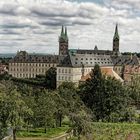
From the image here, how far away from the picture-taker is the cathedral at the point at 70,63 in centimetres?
11244

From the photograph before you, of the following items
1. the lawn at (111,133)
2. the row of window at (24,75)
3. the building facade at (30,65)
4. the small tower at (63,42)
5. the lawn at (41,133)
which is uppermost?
the small tower at (63,42)

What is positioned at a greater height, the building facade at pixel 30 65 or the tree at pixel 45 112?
the building facade at pixel 30 65

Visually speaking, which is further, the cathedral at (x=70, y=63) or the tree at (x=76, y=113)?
the cathedral at (x=70, y=63)

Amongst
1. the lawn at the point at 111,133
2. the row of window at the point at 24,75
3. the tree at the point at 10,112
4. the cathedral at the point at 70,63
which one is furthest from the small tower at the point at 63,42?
the tree at the point at 10,112

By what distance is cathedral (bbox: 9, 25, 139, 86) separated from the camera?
112 m

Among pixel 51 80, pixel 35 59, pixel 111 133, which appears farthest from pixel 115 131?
pixel 35 59

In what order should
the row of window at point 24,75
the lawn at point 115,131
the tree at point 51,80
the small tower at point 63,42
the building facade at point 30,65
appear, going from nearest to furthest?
the lawn at point 115,131 < the tree at point 51,80 < the building facade at point 30,65 < the row of window at point 24,75 < the small tower at point 63,42

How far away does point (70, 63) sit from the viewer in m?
111

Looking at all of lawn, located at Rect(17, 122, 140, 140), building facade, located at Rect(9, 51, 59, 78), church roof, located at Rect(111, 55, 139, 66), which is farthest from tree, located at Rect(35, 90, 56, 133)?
building facade, located at Rect(9, 51, 59, 78)

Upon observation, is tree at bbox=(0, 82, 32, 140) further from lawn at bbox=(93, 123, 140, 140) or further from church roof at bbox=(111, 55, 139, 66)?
church roof at bbox=(111, 55, 139, 66)

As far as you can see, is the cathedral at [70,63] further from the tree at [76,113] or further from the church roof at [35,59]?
the tree at [76,113]

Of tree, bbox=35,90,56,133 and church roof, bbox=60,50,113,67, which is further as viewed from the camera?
church roof, bbox=60,50,113,67

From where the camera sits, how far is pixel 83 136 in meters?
44.2

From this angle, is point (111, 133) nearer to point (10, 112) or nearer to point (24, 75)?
point (10, 112)
